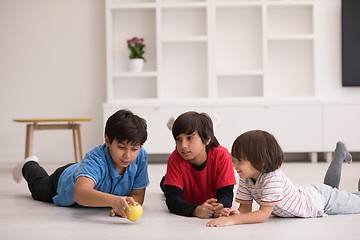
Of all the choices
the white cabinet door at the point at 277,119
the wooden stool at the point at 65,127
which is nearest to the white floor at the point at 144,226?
the wooden stool at the point at 65,127

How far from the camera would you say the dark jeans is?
87.4 inches

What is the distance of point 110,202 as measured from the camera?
168 cm

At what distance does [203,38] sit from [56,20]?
59.4 inches

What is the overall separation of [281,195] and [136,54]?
3.18m

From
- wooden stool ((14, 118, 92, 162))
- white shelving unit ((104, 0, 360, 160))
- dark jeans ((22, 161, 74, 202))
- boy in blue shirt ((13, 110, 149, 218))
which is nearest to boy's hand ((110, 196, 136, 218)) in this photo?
boy in blue shirt ((13, 110, 149, 218))

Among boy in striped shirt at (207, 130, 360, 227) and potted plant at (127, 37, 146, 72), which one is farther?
potted plant at (127, 37, 146, 72)

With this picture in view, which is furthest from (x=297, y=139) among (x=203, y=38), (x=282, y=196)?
(x=282, y=196)

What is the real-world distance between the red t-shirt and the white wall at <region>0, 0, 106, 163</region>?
303 cm

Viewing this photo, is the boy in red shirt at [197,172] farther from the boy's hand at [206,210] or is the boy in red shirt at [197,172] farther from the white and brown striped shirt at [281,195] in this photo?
the white and brown striped shirt at [281,195]

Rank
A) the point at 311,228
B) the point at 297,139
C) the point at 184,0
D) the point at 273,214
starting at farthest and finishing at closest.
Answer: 1. the point at 184,0
2. the point at 297,139
3. the point at 273,214
4. the point at 311,228

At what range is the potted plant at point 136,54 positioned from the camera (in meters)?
4.61

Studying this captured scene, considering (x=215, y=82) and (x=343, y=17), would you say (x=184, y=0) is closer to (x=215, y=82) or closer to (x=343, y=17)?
(x=215, y=82)

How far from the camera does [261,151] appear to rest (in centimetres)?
166

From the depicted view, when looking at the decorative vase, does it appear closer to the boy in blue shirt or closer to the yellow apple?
the boy in blue shirt
